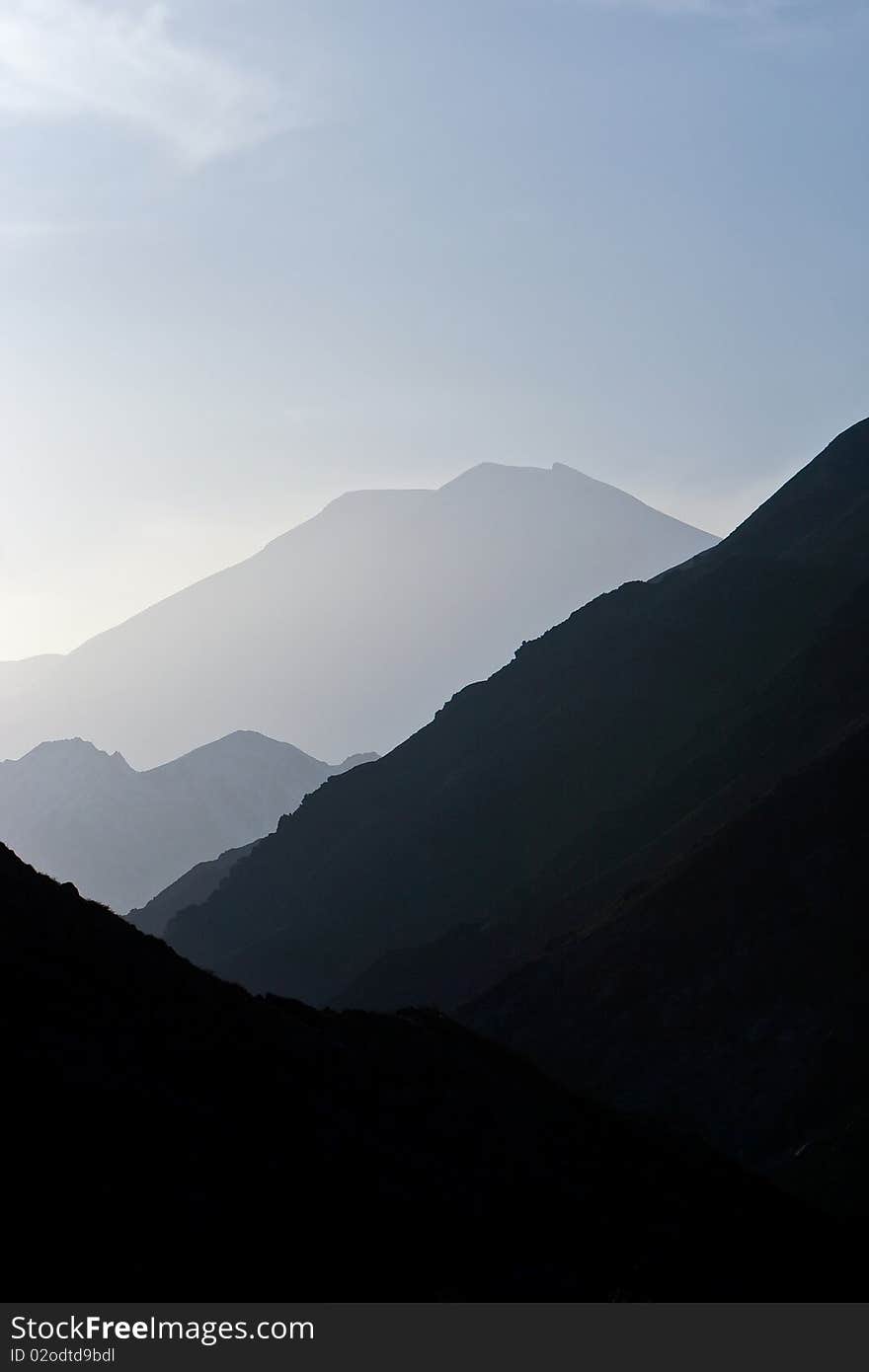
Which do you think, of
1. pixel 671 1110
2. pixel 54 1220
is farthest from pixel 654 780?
pixel 54 1220

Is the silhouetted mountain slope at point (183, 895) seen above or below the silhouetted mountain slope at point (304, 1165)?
above

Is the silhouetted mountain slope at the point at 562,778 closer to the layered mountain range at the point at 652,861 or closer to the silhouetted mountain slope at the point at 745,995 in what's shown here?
the layered mountain range at the point at 652,861

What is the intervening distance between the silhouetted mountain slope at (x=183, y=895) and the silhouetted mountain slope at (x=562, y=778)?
1544cm

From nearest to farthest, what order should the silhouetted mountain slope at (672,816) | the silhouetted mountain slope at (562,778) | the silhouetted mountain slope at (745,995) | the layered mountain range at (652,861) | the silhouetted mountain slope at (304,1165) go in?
the silhouetted mountain slope at (304,1165) < the silhouetted mountain slope at (745,995) < the layered mountain range at (652,861) < the silhouetted mountain slope at (672,816) < the silhouetted mountain slope at (562,778)

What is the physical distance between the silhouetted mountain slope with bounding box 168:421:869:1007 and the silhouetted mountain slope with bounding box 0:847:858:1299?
39.5 metres

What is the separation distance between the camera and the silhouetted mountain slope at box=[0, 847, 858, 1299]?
15.9 m

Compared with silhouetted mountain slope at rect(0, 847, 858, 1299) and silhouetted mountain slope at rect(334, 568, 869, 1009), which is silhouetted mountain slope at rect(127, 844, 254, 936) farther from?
silhouetted mountain slope at rect(0, 847, 858, 1299)

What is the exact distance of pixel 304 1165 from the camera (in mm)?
19375

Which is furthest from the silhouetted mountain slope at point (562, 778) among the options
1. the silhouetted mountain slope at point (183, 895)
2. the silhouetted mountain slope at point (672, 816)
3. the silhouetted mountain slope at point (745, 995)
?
the silhouetted mountain slope at point (183, 895)

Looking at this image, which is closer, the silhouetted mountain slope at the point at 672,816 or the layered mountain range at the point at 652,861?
the layered mountain range at the point at 652,861

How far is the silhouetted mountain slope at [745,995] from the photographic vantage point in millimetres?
42500

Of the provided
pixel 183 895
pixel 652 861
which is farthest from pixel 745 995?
pixel 183 895

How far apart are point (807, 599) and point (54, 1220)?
80.1m

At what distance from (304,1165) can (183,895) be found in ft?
386
